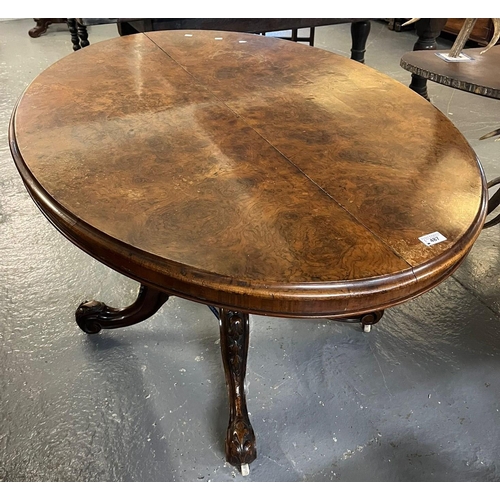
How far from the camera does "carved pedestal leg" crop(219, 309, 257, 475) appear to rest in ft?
3.43

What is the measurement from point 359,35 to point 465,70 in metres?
1.11

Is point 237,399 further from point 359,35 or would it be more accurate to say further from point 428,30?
point 359,35

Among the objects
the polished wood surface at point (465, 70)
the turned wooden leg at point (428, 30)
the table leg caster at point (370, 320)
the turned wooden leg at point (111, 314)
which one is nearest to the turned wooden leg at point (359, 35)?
the turned wooden leg at point (428, 30)

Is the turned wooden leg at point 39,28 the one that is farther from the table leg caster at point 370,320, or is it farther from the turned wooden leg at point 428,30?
the table leg caster at point 370,320

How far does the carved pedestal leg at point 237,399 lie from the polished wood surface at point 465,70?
1.00m

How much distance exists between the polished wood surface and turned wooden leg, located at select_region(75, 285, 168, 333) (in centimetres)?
109

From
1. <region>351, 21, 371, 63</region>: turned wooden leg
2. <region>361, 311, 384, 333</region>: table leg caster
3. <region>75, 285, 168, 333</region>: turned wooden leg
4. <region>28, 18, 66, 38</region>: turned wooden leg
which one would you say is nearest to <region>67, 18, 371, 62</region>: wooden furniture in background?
<region>351, 21, 371, 63</region>: turned wooden leg

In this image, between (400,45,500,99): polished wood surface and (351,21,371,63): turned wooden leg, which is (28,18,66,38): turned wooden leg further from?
(400,45,500,99): polished wood surface

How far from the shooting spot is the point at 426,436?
1.21 m

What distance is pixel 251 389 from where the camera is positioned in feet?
4.29

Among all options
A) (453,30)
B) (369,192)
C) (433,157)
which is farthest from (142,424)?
(453,30)

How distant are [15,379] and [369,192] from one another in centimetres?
104

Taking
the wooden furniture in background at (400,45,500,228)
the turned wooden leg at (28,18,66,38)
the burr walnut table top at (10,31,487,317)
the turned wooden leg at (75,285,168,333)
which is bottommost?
the turned wooden leg at (28,18,66,38)

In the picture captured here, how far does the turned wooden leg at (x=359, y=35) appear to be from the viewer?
2.47 meters
